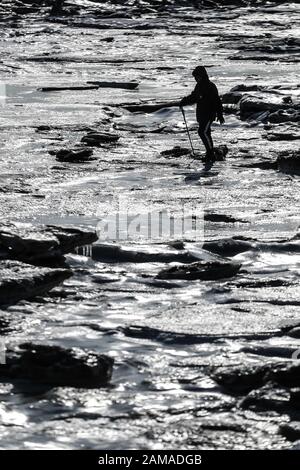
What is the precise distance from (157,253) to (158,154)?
682 centimetres

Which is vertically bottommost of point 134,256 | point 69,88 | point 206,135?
point 69,88

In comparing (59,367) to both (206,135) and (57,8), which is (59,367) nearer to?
(206,135)

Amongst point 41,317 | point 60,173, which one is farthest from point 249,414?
point 60,173

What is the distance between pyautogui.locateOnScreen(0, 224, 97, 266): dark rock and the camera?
38.1 feet

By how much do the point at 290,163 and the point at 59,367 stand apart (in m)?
9.69

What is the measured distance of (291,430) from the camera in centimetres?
787

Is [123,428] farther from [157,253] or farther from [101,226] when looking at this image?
[101,226]

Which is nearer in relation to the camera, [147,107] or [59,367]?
[59,367]

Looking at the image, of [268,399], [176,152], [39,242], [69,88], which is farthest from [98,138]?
[268,399]

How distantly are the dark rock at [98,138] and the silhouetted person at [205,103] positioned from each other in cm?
228

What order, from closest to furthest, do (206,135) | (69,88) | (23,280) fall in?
1. (23,280)
2. (206,135)
3. (69,88)

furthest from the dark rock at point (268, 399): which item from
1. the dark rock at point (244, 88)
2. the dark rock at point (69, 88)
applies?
the dark rock at point (69, 88)

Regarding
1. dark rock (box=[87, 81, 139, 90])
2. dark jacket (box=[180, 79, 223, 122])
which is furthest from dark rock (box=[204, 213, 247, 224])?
dark rock (box=[87, 81, 139, 90])

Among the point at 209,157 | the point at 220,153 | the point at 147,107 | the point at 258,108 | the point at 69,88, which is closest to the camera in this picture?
the point at 209,157
